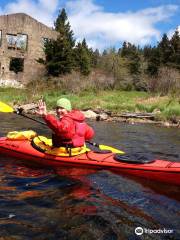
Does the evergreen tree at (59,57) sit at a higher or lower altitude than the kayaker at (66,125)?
higher

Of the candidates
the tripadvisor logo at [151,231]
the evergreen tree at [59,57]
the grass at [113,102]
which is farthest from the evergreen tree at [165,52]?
the tripadvisor logo at [151,231]

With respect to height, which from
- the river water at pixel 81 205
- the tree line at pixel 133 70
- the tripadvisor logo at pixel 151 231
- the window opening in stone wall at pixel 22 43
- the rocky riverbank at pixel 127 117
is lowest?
the tripadvisor logo at pixel 151 231

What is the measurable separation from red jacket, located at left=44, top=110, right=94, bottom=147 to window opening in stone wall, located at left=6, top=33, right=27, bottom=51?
29114mm

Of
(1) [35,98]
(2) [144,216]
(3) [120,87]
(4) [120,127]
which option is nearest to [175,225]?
(2) [144,216]

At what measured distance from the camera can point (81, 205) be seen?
5.30m

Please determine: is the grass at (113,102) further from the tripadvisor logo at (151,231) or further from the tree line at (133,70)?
the tripadvisor logo at (151,231)

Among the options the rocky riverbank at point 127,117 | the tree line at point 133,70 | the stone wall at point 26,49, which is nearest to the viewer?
the rocky riverbank at point 127,117

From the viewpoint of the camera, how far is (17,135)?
8695mm

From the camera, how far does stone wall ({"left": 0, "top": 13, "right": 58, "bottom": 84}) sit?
3456 cm

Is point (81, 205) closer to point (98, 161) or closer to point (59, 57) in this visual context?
point (98, 161)

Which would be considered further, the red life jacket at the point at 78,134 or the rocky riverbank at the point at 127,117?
the rocky riverbank at the point at 127,117

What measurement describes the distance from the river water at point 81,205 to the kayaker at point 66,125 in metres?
0.56

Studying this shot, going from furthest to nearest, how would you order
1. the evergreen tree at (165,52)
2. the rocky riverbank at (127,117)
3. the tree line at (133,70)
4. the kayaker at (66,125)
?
1. the evergreen tree at (165,52)
2. the tree line at (133,70)
3. the rocky riverbank at (127,117)
4. the kayaker at (66,125)

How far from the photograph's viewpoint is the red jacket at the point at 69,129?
6927 millimetres
